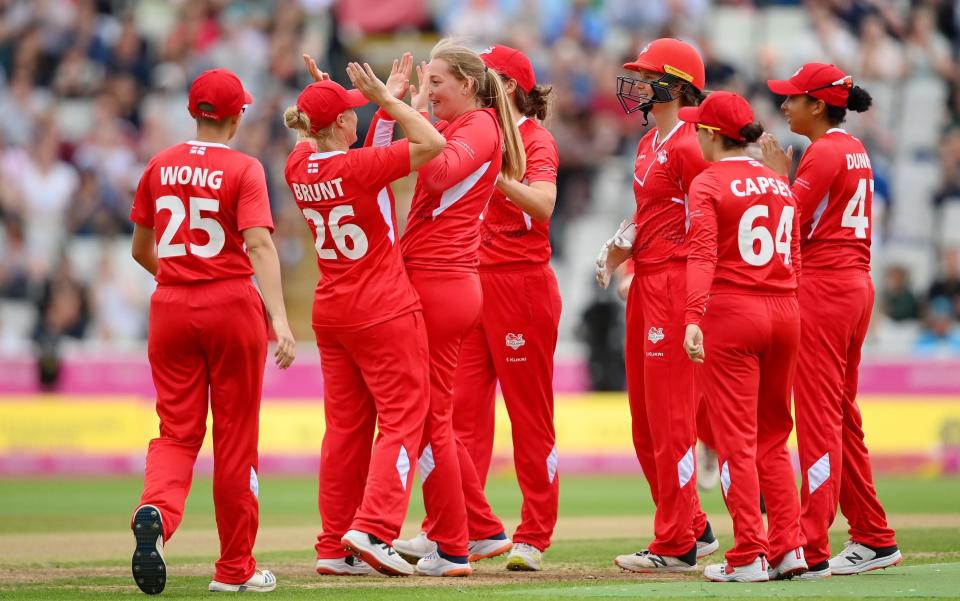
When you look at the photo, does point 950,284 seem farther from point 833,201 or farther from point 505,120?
point 505,120

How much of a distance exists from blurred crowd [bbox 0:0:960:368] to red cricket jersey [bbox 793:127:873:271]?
10.3m

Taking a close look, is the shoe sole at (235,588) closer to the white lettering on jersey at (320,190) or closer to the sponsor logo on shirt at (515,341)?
the white lettering on jersey at (320,190)

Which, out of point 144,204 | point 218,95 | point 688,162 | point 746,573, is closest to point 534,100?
point 688,162

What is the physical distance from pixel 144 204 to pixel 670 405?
124 inches

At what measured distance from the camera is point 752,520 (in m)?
8.05

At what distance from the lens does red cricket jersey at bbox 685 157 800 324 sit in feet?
26.6

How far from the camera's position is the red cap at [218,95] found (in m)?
7.93

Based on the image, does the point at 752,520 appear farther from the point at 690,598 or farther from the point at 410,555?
the point at 410,555

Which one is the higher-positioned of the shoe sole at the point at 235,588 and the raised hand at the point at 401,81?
the raised hand at the point at 401,81

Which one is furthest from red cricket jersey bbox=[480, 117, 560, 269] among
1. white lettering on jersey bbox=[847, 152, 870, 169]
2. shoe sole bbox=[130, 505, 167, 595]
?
shoe sole bbox=[130, 505, 167, 595]

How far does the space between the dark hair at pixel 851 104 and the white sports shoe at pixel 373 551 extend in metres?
3.48

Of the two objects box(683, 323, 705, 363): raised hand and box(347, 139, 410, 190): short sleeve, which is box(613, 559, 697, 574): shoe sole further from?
box(347, 139, 410, 190): short sleeve

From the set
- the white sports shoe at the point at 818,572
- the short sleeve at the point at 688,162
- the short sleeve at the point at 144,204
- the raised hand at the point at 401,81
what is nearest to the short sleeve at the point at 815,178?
the short sleeve at the point at 688,162

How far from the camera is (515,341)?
9.34m
